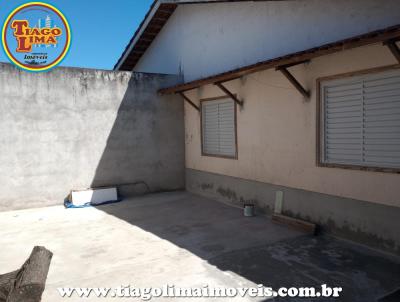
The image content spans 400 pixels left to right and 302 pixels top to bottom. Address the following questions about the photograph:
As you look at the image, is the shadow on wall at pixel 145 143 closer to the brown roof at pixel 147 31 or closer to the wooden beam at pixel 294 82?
the brown roof at pixel 147 31

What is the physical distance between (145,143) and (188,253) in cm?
532

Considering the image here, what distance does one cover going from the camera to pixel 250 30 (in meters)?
7.88

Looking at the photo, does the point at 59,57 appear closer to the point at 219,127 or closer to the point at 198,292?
the point at 219,127

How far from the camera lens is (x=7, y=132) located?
26.5 ft

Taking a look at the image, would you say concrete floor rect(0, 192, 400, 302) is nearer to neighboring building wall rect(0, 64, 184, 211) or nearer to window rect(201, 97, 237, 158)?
neighboring building wall rect(0, 64, 184, 211)

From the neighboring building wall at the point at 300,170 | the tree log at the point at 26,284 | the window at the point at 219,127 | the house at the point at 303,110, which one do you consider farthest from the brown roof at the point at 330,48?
the tree log at the point at 26,284

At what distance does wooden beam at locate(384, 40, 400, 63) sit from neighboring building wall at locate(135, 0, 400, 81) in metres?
0.80

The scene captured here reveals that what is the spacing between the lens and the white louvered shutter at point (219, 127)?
8.35 meters

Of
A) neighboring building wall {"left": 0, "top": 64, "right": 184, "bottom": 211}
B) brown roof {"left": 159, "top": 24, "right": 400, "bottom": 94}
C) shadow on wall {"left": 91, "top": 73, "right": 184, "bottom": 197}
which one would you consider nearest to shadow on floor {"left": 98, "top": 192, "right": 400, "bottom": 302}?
shadow on wall {"left": 91, "top": 73, "right": 184, "bottom": 197}

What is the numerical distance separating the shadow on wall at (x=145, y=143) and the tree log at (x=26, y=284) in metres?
5.14

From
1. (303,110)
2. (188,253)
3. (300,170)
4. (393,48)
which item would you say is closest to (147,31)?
(303,110)

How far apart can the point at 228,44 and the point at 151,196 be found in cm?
482

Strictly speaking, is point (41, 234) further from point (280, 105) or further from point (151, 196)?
point (280, 105)

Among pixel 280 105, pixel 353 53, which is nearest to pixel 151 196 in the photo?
pixel 280 105
